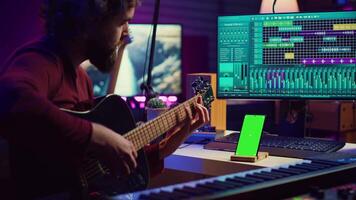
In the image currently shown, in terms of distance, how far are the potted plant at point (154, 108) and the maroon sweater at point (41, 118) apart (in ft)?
2.16

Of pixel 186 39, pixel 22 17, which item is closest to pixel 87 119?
pixel 22 17

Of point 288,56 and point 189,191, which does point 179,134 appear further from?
point 189,191

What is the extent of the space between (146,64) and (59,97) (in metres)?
1.94

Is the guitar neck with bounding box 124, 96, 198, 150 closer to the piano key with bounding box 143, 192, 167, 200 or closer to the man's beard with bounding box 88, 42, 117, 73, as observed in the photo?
the man's beard with bounding box 88, 42, 117, 73

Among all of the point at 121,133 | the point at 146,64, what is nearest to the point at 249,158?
the point at 121,133

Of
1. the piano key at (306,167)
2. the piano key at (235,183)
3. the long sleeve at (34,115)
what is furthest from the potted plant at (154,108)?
the piano key at (235,183)

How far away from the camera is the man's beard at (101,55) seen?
179 cm

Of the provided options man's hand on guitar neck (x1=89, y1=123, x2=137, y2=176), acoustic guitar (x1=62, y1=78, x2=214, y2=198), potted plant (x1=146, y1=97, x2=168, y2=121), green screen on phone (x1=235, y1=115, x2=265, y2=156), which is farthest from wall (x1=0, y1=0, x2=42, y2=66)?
man's hand on guitar neck (x1=89, y1=123, x2=137, y2=176)

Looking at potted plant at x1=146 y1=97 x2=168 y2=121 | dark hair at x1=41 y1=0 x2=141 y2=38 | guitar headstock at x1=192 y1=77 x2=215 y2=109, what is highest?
dark hair at x1=41 y1=0 x2=141 y2=38

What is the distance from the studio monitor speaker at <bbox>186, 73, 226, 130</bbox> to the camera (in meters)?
2.57

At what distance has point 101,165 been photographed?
1685mm

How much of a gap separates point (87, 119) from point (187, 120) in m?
0.51

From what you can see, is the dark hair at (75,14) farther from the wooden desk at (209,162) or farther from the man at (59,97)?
the wooden desk at (209,162)

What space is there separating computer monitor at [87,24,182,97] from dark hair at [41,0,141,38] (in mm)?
1703
